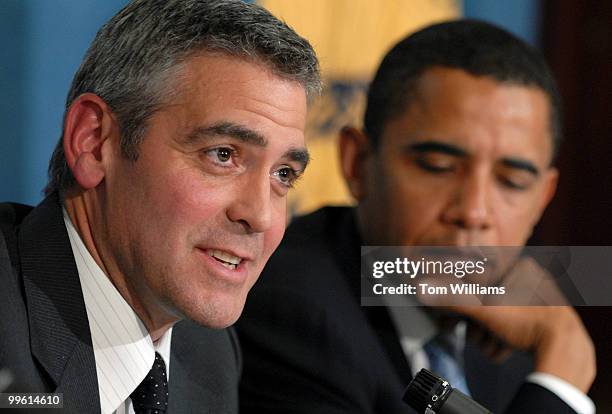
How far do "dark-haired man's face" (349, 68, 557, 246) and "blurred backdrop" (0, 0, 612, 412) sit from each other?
0.85 ft

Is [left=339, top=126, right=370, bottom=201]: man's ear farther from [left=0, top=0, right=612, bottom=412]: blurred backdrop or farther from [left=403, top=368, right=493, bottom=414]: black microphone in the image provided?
[left=403, top=368, right=493, bottom=414]: black microphone

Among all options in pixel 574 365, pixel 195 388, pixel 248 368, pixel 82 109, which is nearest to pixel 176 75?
pixel 82 109

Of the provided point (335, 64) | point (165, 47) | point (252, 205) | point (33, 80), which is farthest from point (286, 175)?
point (335, 64)

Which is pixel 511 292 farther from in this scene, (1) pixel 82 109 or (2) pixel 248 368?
(1) pixel 82 109

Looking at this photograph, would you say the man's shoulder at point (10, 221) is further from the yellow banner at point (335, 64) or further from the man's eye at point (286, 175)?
the yellow banner at point (335, 64)

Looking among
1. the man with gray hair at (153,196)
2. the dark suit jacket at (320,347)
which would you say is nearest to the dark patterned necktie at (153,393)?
the man with gray hair at (153,196)

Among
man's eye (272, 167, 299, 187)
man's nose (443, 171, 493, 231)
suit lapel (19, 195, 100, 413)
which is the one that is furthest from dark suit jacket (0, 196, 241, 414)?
man's nose (443, 171, 493, 231)

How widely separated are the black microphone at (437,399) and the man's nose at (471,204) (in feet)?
1.88

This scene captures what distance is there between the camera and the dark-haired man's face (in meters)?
1.58

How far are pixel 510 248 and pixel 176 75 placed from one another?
0.78m

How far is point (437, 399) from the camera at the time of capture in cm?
103

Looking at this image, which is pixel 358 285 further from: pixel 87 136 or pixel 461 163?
pixel 87 136

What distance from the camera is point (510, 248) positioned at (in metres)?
1.64

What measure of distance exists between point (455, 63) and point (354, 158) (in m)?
0.26
